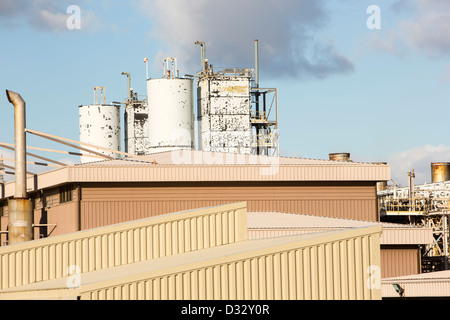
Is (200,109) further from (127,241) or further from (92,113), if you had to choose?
(127,241)

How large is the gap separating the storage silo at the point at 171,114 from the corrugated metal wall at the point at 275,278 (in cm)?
4462

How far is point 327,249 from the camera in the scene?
78.3 feet

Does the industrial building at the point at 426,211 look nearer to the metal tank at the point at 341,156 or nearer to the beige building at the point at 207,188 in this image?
the metal tank at the point at 341,156

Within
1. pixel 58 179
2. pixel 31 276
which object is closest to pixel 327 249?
pixel 31 276

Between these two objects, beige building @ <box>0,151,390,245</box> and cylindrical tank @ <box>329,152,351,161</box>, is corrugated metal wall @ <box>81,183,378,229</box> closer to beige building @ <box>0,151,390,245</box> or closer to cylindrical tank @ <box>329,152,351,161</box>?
beige building @ <box>0,151,390,245</box>

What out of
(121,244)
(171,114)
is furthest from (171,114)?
(121,244)

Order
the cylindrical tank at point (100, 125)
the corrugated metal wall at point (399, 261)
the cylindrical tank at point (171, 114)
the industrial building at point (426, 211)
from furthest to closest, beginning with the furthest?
the cylindrical tank at point (100, 125) < the cylindrical tank at point (171, 114) < the industrial building at point (426, 211) < the corrugated metal wall at point (399, 261)

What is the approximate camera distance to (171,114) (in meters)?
68.3

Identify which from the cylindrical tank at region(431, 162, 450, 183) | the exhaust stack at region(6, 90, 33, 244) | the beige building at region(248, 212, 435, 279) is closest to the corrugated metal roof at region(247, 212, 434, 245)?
the beige building at region(248, 212, 435, 279)

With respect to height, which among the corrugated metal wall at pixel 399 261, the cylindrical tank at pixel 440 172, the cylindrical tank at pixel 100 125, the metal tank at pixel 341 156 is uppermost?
the cylindrical tank at pixel 100 125

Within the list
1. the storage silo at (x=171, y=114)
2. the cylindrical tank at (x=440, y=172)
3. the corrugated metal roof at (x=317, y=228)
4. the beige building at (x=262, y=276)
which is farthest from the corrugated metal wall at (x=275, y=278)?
the cylindrical tank at (x=440, y=172)

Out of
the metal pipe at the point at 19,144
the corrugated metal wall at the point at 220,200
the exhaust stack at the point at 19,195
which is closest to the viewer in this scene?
the exhaust stack at the point at 19,195

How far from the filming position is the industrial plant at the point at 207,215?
920 inches

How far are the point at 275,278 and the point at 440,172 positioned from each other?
57.5 meters
